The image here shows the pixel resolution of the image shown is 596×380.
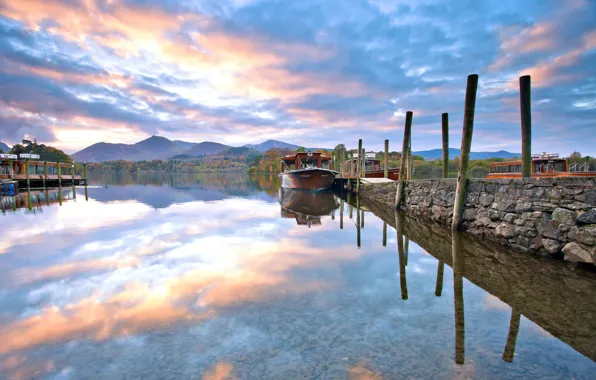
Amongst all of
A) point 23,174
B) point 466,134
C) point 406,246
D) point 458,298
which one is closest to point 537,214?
point 406,246

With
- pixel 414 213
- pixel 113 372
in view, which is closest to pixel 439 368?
pixel 113 372

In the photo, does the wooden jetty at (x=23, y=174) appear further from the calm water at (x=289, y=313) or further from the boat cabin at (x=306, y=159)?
the calm water at (x=289, y=313)

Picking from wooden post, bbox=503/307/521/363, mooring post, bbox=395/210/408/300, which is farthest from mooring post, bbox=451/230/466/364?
mooring post, bbox=395/210/408/300

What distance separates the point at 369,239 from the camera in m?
10.3

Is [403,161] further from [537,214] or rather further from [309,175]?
[309,175]

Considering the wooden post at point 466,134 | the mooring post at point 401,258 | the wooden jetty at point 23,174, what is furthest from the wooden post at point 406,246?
the wooden jetty at point 23,174

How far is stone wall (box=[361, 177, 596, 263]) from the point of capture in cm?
650

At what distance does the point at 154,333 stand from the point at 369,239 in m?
7.37

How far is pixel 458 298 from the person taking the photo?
524cm

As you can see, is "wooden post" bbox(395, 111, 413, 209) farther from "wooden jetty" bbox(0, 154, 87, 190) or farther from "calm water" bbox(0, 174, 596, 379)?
"wooden jetty" bbox(0, 154, 87, 190)

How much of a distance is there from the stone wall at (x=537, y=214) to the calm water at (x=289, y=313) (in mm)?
590

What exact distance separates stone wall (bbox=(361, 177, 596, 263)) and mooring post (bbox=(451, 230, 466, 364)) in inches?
47.8

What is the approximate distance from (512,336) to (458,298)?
4.12 feet

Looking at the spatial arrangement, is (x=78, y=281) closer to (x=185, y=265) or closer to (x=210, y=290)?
(x=185, y=265)
